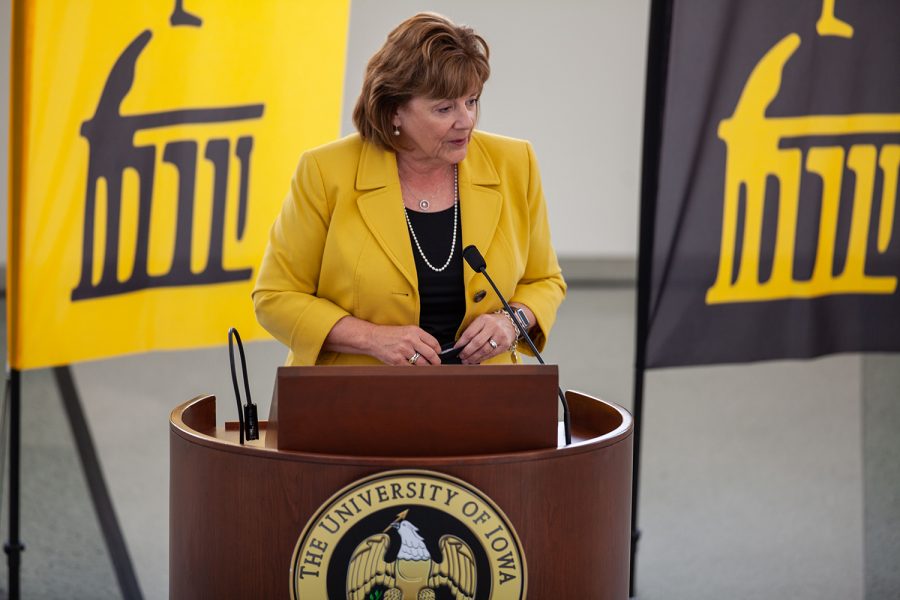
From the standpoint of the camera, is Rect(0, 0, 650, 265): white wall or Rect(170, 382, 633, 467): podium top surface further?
Rect(0, 0, 650, 265): white wall

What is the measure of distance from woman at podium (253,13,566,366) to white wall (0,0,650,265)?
17.5 ft

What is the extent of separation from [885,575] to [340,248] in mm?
2273

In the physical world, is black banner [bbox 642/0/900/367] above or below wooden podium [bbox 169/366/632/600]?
above

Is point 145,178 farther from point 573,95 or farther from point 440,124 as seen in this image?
point 573,95

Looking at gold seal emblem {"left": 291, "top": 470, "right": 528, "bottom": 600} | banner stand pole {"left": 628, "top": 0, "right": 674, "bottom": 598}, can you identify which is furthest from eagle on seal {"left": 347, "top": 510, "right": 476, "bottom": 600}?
banner stand pole {"left": 628, "top": 0, "right": 674, "bottom": 598}

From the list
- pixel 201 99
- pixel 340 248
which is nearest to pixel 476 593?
pixel 340 248

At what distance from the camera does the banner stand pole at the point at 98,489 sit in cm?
318

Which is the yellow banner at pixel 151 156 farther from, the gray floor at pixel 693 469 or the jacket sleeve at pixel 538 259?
the jacket sleeve at pixel 538 259

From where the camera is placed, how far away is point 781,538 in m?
3.63

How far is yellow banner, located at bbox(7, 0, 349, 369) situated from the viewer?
262cm

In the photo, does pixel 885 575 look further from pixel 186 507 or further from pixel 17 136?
pixel 17 136

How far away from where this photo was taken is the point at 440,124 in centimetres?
183

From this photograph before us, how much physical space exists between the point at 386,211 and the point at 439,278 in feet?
0.50

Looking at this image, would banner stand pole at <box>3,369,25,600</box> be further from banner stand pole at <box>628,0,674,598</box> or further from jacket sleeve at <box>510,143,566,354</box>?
banner stand pole at <box>628,0,674,598</box>
